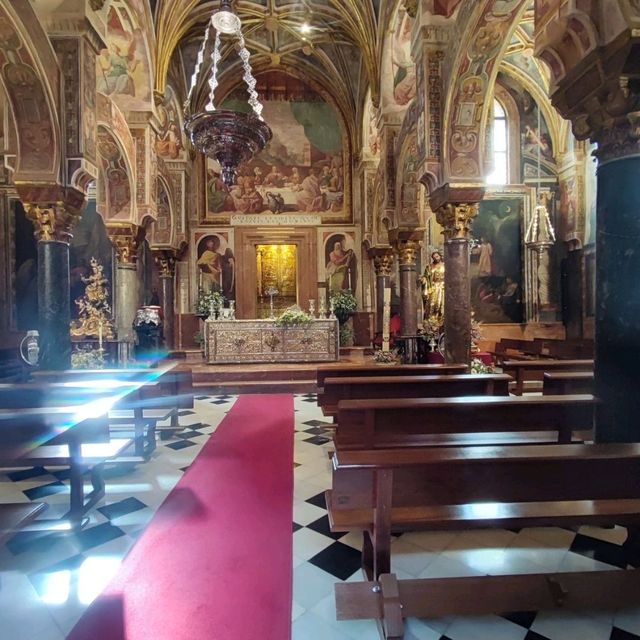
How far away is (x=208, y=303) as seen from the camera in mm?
15492

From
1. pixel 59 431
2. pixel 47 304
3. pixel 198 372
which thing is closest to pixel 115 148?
pixel 47 304

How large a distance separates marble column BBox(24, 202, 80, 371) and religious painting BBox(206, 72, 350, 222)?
9.90m

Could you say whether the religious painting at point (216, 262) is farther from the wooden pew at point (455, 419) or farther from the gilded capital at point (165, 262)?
the wooden pew at point (455, 419)

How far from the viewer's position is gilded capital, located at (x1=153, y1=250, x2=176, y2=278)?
15.0 metres

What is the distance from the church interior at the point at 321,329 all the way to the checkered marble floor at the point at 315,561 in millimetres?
22

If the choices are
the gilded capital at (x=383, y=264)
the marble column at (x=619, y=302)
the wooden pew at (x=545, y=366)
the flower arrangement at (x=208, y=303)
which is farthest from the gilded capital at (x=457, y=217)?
the flower arrangement at (x=208, y=303)

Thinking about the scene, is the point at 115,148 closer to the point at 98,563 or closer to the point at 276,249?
the point at 276,249

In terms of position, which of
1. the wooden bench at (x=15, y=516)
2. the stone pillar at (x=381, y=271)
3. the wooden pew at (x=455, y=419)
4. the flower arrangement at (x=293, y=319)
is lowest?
the wooden bench at (x=15, y=516)

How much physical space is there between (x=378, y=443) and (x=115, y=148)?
10012 millimetres

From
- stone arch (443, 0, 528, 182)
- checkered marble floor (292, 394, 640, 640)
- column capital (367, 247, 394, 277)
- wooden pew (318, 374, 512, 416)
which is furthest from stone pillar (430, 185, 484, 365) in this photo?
column capital (367, 247, 394, 277)

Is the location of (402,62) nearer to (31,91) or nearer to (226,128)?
(226,128)

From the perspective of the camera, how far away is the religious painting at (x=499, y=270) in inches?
575

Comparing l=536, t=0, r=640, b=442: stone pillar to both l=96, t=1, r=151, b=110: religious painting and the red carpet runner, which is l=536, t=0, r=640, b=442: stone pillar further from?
l=96, t=1, r=151, b=110: religious painting

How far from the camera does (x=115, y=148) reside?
9.94 meters
